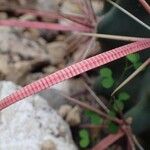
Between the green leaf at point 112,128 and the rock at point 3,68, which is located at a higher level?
the green leaf at point 112,128

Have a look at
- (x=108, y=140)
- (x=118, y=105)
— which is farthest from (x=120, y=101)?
(x=108, y=140)

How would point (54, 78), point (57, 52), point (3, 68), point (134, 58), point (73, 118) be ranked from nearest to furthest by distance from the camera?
point (54, 78) → point (134, 58) → point (73, 118) → point (3, 68) → point (57, 52)

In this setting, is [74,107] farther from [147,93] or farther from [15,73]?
[147,93]

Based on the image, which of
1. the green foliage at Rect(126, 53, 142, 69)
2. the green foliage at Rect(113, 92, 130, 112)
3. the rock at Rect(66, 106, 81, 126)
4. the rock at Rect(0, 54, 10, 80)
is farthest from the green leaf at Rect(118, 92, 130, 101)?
the rock at Rect(0, 54, 10, 80)

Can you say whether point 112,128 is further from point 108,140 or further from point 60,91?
point 60,91

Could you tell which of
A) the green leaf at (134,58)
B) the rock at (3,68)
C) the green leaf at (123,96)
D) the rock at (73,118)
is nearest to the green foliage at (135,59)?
the green leaf at (134,58)

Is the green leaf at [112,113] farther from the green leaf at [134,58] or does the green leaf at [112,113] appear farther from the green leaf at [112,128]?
the green leaf at [134,58]

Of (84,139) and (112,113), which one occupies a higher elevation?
(112,113)
